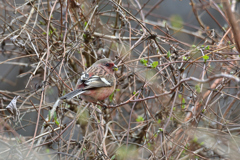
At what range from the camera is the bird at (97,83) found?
407 cm

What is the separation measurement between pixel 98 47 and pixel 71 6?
0.92 m

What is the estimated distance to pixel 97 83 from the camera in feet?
14.1

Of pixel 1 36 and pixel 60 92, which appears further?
pixel 1 36

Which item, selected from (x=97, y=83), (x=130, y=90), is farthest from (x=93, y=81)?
(x=130, y=90)

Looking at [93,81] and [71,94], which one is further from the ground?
[71,94]

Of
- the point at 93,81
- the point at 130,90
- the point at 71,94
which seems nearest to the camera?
the point at 71,94

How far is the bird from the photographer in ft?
13.4

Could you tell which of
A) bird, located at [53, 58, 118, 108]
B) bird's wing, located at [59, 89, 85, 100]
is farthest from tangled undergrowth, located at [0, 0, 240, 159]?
bird's wing, located at [59, 89, 85, 100]

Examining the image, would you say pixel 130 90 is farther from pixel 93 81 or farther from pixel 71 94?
pixel 71 94

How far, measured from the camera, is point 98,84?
430 centimetres

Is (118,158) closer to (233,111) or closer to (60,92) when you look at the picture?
(60,92)

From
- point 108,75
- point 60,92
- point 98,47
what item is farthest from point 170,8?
point 60,92

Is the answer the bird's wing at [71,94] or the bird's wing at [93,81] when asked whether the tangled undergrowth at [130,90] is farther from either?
the bird's wing at [71,94]

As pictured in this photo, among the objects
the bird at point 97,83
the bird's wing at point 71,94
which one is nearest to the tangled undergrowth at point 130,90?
the bird at point 97,83
